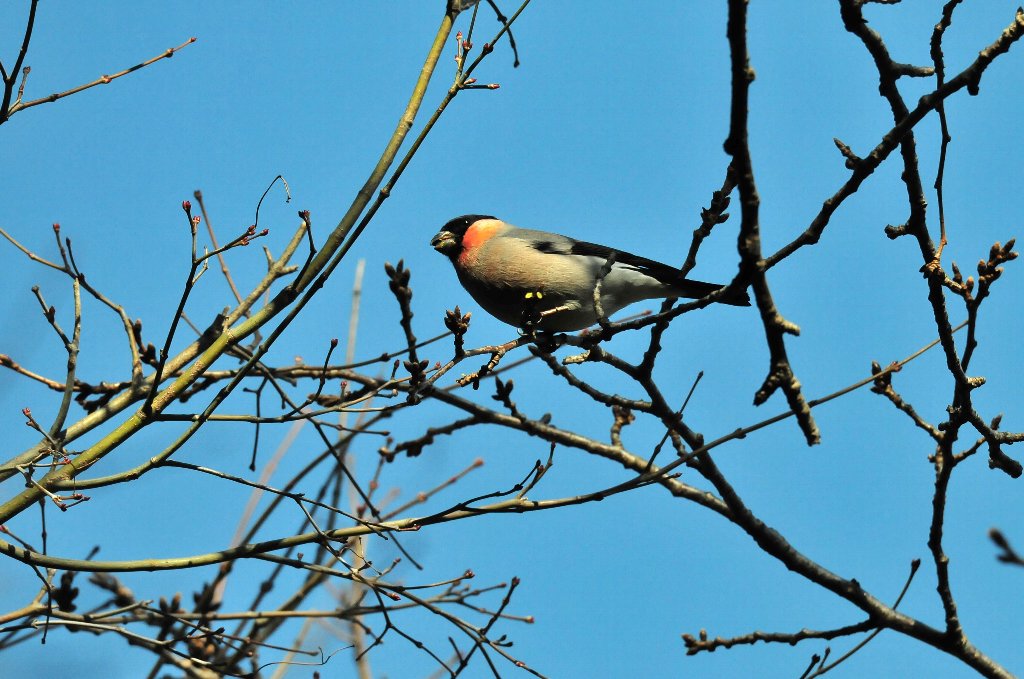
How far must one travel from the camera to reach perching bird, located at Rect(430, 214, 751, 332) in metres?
5.05

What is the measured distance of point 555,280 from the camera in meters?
5.05

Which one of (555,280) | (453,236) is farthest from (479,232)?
(555,280)

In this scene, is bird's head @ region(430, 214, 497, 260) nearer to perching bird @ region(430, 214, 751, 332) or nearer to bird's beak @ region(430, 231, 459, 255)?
bird's beak @ region(430, 231, 459, 255)

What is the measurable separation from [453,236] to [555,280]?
1089 millimetres

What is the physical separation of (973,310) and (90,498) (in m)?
3.19

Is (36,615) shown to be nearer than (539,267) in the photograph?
Yes

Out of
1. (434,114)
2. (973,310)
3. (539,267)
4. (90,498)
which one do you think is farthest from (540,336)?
(90,498)

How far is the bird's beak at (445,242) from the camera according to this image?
5.87 metres

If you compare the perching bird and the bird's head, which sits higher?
the bird's head

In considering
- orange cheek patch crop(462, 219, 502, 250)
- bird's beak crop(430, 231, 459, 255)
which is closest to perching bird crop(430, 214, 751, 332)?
orange cheek patch crop(462, 219, 502, 250)

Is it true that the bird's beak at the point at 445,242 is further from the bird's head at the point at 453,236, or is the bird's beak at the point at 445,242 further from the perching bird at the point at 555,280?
the perching bird at the point at 555,280

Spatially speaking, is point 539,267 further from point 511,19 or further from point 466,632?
point 466,632

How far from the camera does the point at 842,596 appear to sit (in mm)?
4219

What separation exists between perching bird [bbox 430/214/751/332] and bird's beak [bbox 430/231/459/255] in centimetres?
26
